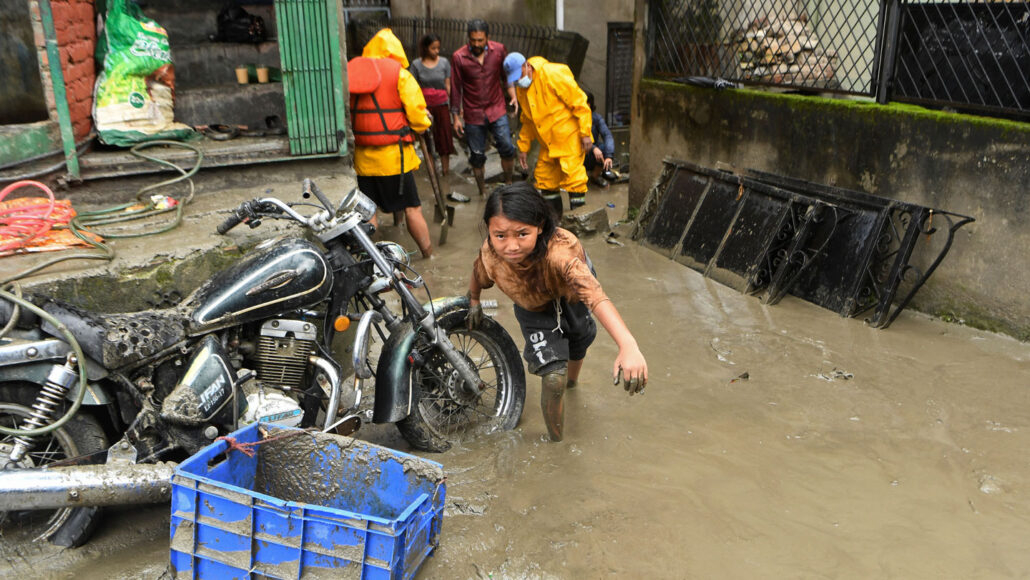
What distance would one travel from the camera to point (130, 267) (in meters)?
3.62


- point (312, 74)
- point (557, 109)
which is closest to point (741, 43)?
point (557, 109)

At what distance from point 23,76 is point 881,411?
214 inches

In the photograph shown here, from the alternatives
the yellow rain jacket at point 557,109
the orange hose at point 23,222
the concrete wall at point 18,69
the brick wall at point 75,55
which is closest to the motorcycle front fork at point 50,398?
the orange hose at point 23,222

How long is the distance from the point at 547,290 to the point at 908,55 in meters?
3.68

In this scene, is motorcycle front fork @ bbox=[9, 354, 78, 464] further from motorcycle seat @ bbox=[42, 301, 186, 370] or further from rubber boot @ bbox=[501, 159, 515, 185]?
rubber boot @ bbox=[501, 159, 515, 185]

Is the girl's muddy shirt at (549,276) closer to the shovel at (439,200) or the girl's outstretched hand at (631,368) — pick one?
the girl's outstretched hand at (631,368)

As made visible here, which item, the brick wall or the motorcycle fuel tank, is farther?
the brick wall

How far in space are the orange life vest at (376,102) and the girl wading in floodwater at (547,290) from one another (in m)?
2.79

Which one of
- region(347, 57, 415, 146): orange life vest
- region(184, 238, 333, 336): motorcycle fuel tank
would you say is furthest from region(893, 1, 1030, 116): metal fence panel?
region(184, 238, 333, 336): motorcycle fuel tank

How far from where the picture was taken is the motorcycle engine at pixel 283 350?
3.32 meters

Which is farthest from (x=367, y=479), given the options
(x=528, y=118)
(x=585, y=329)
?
(x=528, y=118)

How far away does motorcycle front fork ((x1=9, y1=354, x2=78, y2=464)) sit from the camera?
2885 mm

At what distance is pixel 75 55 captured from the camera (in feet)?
15.5

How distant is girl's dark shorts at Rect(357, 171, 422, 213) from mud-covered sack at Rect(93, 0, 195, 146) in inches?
64.5
